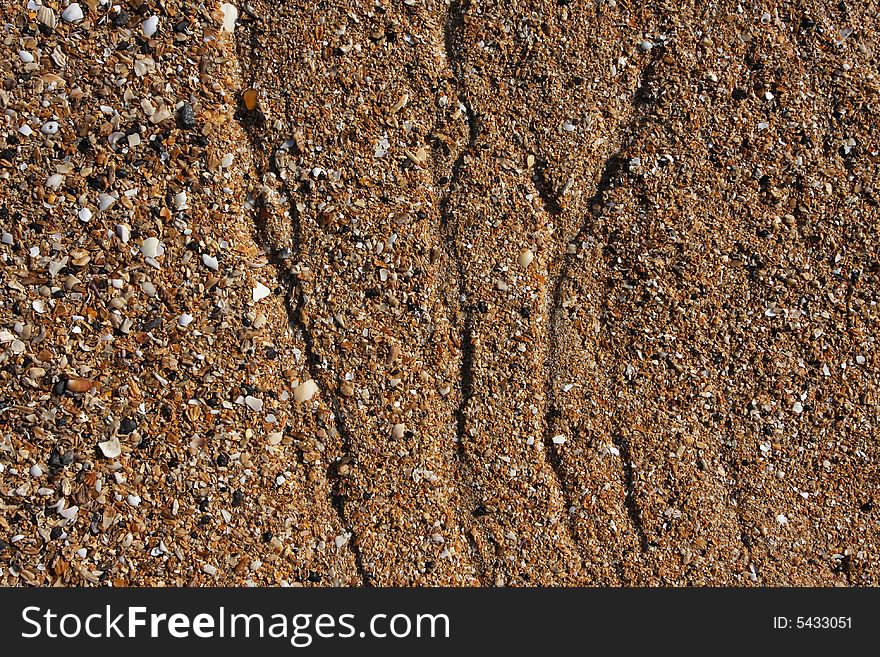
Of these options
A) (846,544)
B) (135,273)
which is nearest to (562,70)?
(135,273)

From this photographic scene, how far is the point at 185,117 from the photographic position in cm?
140

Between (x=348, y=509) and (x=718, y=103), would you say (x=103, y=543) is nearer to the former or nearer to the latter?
(x=348, y=509)

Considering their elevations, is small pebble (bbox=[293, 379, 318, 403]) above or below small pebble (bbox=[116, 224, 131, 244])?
below

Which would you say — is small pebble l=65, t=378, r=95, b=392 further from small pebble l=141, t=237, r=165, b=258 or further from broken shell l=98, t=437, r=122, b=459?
small pebble l=141, t=237, r=165, b=258

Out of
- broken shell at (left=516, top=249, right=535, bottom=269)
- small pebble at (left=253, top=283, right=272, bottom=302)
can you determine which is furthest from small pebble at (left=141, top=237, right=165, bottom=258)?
broken shell at (left=516, top=249, right=535, bottom=269)

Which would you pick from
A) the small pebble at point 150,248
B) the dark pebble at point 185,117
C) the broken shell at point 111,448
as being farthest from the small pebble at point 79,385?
the dark pebble at point 185,117

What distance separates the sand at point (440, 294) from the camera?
4.47 ft

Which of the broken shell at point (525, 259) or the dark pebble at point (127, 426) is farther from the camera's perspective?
the broken shell at point (525, 259)

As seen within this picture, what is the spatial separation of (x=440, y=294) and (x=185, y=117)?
2.10ft

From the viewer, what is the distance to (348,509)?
1.44m

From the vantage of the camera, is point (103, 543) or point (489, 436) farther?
point (489, 436)

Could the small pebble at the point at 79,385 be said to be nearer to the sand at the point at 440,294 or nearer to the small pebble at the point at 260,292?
the sand at the point at 440,294

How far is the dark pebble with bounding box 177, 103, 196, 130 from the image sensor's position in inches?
55.0

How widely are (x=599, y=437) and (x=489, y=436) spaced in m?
0.24
